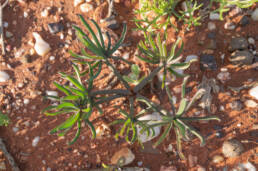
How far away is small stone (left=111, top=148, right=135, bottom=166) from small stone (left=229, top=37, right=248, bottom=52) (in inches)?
59.5

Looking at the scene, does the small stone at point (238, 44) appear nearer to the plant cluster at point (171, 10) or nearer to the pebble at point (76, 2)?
the plant cluster at point (171, 10)

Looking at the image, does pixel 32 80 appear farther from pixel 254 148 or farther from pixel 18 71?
pixel 254 148

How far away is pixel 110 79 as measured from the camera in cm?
244

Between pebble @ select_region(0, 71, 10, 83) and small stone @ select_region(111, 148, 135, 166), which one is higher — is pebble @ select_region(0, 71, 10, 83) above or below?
above

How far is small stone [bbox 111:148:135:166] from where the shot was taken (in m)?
2.23

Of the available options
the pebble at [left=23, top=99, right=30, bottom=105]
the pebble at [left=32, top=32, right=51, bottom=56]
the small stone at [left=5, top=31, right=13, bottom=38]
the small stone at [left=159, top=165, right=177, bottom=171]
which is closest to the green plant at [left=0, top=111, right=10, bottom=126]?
the pebble at [left=23, top=99, right=30, bottom=105]

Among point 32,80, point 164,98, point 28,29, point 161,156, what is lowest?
point 161,156

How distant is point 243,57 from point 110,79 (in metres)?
1.40

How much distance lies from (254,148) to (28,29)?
2.78 m

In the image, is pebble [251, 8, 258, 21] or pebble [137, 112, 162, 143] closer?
pebble [137, 112, 162, 143]

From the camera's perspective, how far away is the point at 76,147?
2344 mm

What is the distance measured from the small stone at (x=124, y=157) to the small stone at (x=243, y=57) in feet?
4.76

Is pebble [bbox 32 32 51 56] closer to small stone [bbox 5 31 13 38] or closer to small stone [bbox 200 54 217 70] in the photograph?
small stone [bbox 5 31 13 38]

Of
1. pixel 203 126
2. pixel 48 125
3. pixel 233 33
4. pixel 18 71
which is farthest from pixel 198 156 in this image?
pixel 18 71
